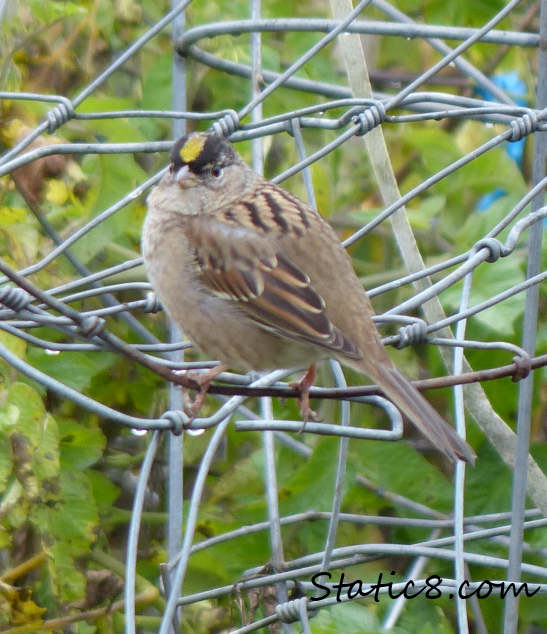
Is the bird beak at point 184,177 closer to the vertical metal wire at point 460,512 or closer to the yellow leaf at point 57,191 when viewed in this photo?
the yellow leaf at point 57,191

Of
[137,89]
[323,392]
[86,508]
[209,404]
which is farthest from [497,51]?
[323,392]

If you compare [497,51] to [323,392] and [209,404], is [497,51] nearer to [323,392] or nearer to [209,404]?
[209,404]

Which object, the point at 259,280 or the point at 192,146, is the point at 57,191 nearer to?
the point at 192,146

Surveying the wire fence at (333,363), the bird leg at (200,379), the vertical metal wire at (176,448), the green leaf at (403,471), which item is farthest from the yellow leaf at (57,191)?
the green leaf at (403,471)

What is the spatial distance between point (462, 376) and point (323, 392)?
0.57ft

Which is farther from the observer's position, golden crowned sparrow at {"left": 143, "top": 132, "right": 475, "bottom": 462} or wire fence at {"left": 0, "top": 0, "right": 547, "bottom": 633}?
golden crowned sparrow at {"left": 143, "top": 132, "right": 475, "bottom": 462}

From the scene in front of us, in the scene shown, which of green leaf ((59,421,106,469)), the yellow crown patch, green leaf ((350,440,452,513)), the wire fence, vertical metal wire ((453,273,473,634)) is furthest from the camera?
green leaf ((350,440,452,513))

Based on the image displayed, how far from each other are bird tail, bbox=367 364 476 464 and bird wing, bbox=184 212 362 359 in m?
0.08

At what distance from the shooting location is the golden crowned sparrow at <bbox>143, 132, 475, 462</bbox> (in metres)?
1.86

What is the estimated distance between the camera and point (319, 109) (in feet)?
5.93

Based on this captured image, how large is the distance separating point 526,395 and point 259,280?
1.56 feet

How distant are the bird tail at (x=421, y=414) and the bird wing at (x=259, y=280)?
0.08 meters

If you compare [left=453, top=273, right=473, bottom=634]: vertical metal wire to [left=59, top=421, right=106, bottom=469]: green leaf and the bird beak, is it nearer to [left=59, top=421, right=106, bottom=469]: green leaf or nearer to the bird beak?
the bird beak

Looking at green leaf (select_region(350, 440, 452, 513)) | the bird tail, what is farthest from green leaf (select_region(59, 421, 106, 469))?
the bird tail
